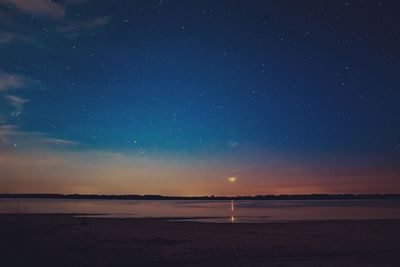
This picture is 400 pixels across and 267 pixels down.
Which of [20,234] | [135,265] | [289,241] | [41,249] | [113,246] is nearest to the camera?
[135,265]

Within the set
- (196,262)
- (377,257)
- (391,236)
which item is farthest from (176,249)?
(391,236)

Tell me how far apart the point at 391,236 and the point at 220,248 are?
1396cm

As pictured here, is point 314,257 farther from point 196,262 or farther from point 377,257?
point 196,262

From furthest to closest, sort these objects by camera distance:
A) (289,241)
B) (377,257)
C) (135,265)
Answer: (289,241), (377,257), (135,265)

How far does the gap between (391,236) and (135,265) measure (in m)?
20.3

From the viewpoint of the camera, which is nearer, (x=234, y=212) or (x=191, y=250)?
(x=191, y=250)

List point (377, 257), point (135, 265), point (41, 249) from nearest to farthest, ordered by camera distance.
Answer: point (135, 265), point (377, 257), point (41, 249)

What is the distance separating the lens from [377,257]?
70.7ft

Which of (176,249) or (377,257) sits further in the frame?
(176,249)

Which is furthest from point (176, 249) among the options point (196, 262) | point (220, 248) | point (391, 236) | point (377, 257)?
point (391, 236)

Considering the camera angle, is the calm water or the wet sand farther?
the calm water

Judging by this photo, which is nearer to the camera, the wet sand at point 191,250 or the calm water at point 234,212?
the wet sand at point 191,250

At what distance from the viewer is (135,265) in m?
19.6

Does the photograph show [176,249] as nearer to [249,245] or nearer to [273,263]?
[249,245]
